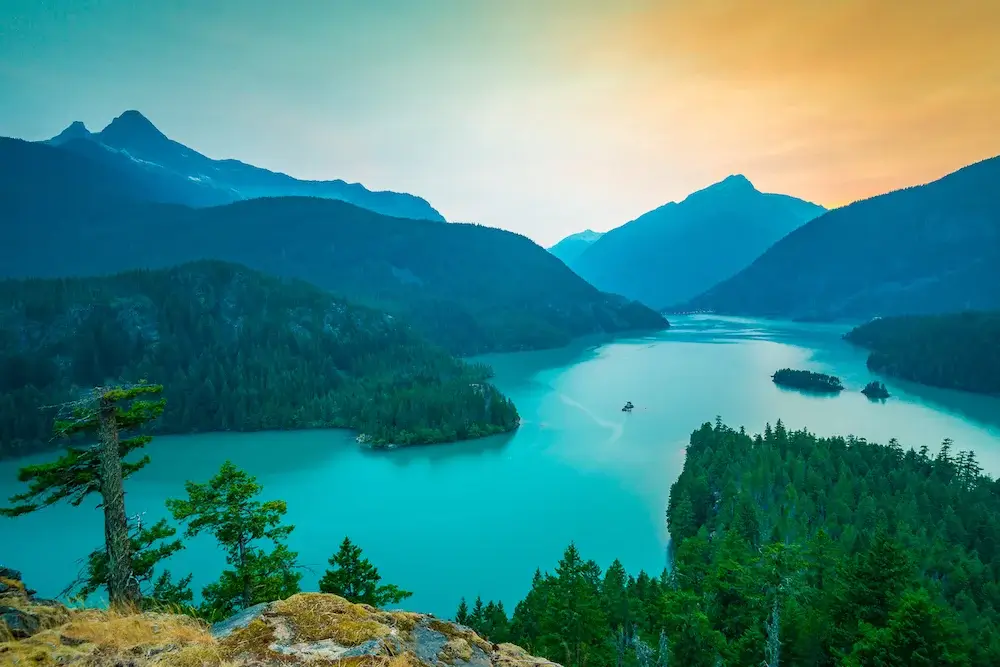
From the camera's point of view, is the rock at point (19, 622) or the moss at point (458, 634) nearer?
the rock at point (19, 622)

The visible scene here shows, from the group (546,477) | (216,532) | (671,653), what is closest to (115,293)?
(546,477)

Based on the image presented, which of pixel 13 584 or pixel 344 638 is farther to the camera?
pixel 13 584

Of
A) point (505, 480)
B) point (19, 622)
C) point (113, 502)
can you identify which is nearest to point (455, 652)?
point (19, 622)

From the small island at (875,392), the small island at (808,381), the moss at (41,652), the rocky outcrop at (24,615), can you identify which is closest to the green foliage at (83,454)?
the rocky outcrop at (24,615)

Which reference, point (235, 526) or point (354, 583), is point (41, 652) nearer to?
point (235, 526)

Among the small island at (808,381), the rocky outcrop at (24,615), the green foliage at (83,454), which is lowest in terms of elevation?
the small island at (808,381)

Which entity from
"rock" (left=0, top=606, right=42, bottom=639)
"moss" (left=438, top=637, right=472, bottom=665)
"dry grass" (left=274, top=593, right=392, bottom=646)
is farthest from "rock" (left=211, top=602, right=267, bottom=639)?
"rock" (left=0, top=606, right=42, bottom=639)

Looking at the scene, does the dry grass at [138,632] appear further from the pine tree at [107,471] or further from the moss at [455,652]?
the pine tree at [107,471]

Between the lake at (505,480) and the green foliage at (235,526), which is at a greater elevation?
the green foliage at (235,526)

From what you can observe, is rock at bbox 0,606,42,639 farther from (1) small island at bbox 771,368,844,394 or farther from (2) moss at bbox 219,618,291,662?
(1) small island at bbox 771,368,844,394
